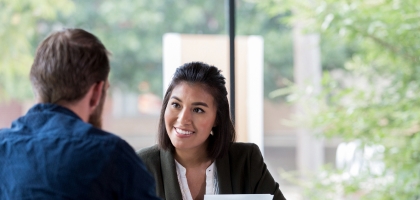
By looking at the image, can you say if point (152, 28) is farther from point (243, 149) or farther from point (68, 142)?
point (68, 142)

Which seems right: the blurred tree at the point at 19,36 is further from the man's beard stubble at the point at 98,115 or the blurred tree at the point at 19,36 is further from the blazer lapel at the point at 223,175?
the man's beard stubble at the point at 98,115

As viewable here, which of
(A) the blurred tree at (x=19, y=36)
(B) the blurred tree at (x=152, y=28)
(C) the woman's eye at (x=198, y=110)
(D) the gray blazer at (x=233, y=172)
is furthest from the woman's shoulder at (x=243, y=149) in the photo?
(B) the blurred tree at (x=152, y=28)

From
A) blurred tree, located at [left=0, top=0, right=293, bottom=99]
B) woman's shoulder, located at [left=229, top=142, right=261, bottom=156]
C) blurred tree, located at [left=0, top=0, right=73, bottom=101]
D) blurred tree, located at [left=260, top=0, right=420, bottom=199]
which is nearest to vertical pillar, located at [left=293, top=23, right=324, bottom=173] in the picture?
blurred tree, located at [left=0, top=0, right=293, bottom=99]

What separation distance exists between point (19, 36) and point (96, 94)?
3644 millimetres

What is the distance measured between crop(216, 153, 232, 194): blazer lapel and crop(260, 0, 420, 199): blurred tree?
1.37m

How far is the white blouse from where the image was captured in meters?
1.80

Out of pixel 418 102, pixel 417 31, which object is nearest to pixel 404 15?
pixel 417 31

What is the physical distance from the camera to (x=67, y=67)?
103 cm

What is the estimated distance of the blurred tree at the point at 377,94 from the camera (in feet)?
9.60

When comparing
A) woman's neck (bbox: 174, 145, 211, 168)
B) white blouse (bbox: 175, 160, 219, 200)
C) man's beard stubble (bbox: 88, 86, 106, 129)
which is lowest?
white blouse (bbox: 175, 160, 219, 200)

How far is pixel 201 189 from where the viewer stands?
1.82 metres

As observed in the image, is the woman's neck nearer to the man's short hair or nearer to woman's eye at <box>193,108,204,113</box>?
woman's eye at <box>193,108,204,113</box>

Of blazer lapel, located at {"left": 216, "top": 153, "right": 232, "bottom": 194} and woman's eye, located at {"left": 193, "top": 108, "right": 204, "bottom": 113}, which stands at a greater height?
woman's eye, located at {"left": 193, "top": 108, "right": 204, "bottom": 113}

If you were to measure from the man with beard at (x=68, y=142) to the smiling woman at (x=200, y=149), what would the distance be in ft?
2.22
